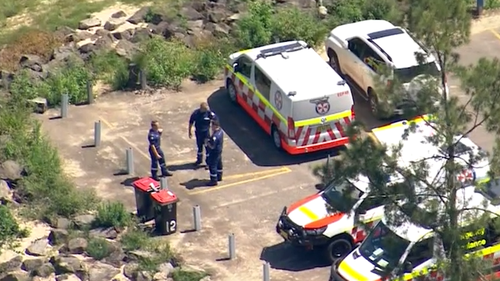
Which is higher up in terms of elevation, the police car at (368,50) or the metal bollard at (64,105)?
the police car at (368,50)

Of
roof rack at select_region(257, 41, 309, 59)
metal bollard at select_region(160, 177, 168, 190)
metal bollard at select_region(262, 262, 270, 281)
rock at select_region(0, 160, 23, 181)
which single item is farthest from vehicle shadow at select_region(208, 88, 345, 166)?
metal bollard at select_region(262, 262, 270, 281)

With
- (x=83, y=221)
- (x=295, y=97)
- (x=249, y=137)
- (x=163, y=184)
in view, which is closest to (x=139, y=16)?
(x=249, y=137)

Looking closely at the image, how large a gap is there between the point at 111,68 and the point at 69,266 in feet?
29.8

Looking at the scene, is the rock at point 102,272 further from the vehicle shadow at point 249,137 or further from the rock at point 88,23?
the rock at point 88,23

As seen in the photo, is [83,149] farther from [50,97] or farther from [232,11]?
[232,11]

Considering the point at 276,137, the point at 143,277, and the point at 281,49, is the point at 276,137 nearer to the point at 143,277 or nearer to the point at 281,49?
the point at 281,49

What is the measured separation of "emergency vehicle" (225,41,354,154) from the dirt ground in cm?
49

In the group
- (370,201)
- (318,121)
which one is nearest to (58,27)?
(318,121)

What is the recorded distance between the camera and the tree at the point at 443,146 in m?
18.9

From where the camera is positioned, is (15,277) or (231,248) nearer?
(15,277)

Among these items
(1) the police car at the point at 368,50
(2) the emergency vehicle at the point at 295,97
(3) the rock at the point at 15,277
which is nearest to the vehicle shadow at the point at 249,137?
(2) the emergency vehicle at the point at 295,97

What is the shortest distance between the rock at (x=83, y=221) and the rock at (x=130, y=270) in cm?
163

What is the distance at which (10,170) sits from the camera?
27.1 m

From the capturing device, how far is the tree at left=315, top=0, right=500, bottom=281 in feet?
62.1
